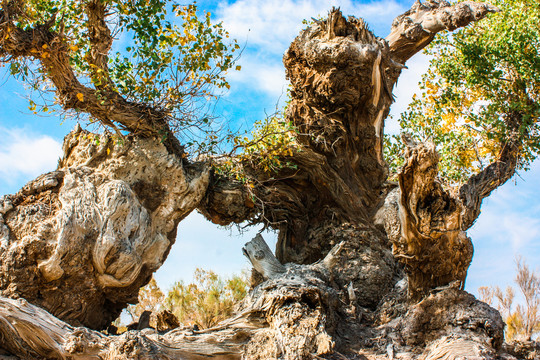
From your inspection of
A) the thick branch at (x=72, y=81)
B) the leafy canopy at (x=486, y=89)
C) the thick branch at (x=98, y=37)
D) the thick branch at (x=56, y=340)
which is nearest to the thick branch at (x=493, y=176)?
the leafy canopy at (x=486, y=89)

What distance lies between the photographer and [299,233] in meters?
8.73

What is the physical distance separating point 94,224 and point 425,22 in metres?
6.21

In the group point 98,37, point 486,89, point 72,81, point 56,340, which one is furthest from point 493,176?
point 56,340

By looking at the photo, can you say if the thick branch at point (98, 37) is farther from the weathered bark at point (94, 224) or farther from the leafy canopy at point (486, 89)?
the leafy canopy at point (486, 89)

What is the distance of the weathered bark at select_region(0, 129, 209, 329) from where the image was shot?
5535 millimetres

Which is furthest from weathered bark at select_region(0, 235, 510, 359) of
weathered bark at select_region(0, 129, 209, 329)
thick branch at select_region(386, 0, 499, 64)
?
thick branch at select_region(386, 0, 499, 64)

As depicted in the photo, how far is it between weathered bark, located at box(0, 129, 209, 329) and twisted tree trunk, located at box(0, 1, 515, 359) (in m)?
0.02

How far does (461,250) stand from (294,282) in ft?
6.25

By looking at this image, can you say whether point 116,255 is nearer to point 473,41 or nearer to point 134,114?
point 134,114

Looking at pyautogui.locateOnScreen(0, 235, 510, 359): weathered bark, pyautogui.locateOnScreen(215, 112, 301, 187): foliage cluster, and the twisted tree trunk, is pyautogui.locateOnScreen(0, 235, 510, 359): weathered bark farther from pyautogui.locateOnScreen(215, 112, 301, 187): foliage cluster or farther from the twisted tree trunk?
pyautogui.locateOnScreen(215, 112, 301, 187): foliage cluster

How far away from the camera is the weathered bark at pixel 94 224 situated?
5.54 meters

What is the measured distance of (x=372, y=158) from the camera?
27.8 feet

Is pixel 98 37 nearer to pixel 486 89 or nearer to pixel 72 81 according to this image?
pixel 72 81

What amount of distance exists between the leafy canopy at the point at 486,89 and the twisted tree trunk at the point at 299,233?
89cm
